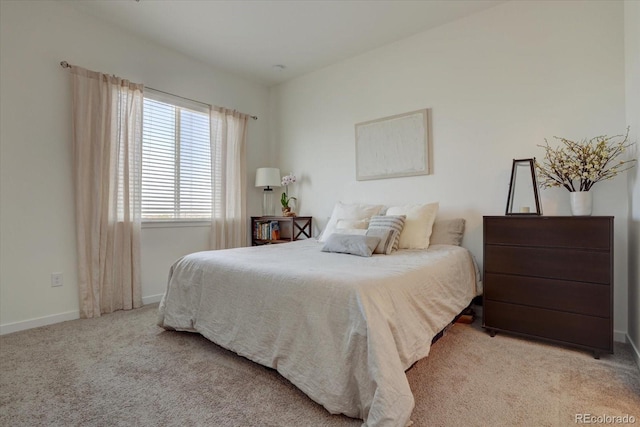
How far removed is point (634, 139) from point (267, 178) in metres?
3.36

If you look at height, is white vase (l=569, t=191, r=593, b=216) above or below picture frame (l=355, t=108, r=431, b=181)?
below

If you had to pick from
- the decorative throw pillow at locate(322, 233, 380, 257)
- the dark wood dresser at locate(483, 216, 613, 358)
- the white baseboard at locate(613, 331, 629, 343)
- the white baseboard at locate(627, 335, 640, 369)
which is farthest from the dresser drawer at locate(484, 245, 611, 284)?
the decorative throw pillow at locate(322, 233, 380, 257)

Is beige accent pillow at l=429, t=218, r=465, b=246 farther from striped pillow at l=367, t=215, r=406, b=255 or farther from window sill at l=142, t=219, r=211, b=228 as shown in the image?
window sill at l=142, t=219, r=211, b=228

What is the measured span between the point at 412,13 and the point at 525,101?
1247 mm

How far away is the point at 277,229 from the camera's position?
3.96 metres

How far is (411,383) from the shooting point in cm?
163

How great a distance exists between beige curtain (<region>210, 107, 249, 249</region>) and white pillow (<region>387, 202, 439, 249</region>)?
209 cm

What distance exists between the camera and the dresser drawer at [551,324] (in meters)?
1.90

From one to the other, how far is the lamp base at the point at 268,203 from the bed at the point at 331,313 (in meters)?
2.00

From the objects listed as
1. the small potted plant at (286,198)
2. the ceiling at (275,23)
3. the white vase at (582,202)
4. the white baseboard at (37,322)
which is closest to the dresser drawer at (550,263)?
the white vase at (582,202)

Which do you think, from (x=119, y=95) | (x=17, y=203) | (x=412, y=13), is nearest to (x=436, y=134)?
(x=412, y=13)

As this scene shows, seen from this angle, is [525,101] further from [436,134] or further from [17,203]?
[17,203]

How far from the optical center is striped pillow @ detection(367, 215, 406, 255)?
7.74ft

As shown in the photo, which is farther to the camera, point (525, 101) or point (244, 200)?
point (244, 200)
